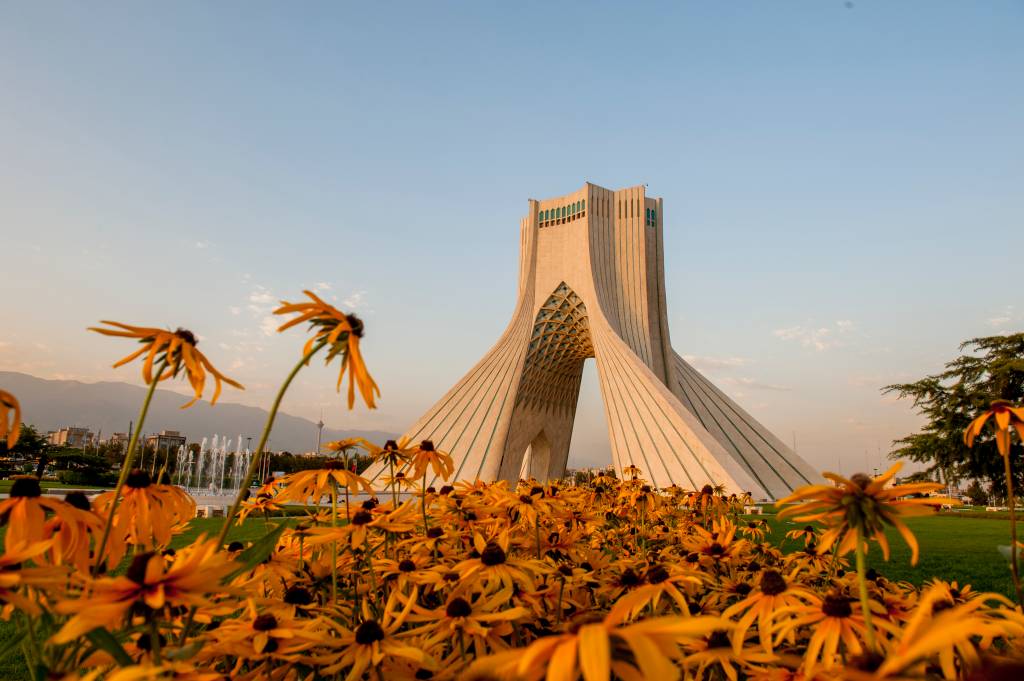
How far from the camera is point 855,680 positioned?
0.61 meters

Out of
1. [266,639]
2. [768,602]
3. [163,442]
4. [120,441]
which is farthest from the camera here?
[120,441]

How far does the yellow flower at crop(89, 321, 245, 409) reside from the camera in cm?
116

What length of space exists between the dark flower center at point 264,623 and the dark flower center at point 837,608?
1125 mm

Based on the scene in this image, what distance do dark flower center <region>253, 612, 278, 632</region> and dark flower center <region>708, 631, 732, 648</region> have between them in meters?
0.97

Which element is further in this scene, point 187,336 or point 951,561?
point 951,561

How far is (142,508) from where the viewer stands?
1.33m

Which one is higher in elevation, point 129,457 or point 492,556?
point 129,457

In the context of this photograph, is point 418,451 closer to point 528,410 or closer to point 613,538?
point 613,538

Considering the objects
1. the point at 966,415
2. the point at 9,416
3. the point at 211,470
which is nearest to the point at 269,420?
the point at 9,416

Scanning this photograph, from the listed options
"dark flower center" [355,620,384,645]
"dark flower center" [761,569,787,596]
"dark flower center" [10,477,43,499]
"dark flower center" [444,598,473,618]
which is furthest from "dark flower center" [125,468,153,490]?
"dark flower center" [761,569,787,596]

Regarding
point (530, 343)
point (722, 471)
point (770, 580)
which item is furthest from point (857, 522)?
point (530, 343)

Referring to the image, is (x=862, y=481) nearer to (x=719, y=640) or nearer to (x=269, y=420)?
(x=719, y=640)

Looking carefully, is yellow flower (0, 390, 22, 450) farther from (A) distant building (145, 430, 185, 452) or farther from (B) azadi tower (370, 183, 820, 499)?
(A) distant building (145, 430, 185, 452)

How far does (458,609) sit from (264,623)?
0.41 metres
